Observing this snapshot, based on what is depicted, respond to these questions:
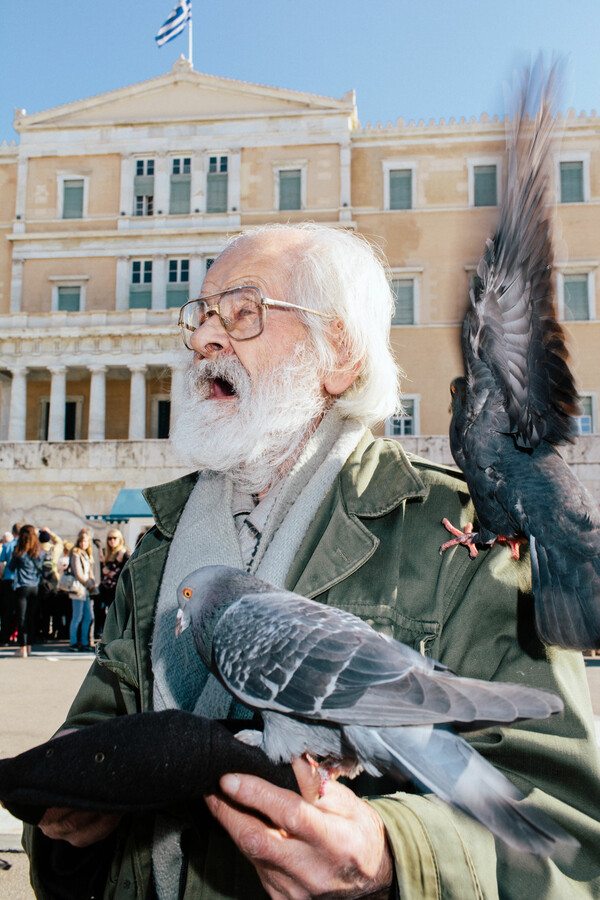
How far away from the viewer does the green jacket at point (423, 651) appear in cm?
144

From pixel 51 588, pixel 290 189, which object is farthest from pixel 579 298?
pixel 51 588

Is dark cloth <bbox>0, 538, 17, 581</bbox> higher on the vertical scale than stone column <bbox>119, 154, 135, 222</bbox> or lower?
lower

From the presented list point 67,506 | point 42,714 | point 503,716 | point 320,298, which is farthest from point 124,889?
point 67,506

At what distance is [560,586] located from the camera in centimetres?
181

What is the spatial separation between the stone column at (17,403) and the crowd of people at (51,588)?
64.3 ft

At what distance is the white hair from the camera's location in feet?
8.09

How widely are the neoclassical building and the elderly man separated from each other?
29827 millimetres

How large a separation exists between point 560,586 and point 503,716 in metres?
0.70

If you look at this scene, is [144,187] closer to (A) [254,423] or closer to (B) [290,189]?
(B) [290,189]

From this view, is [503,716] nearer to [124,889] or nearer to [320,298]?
[124,889]

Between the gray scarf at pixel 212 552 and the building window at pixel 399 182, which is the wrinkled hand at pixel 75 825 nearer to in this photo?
the gray scarf at pixel 212 552

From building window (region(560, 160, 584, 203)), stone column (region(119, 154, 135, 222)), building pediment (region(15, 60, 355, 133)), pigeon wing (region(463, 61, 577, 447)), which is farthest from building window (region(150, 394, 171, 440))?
pigeon wing (region(463, 61, 577, 447))

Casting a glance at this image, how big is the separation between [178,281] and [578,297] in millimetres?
17752

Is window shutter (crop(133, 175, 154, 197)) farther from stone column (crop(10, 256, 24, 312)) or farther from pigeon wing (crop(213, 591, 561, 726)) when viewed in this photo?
pigeon wing (crop(213, 591, 561, 726))
